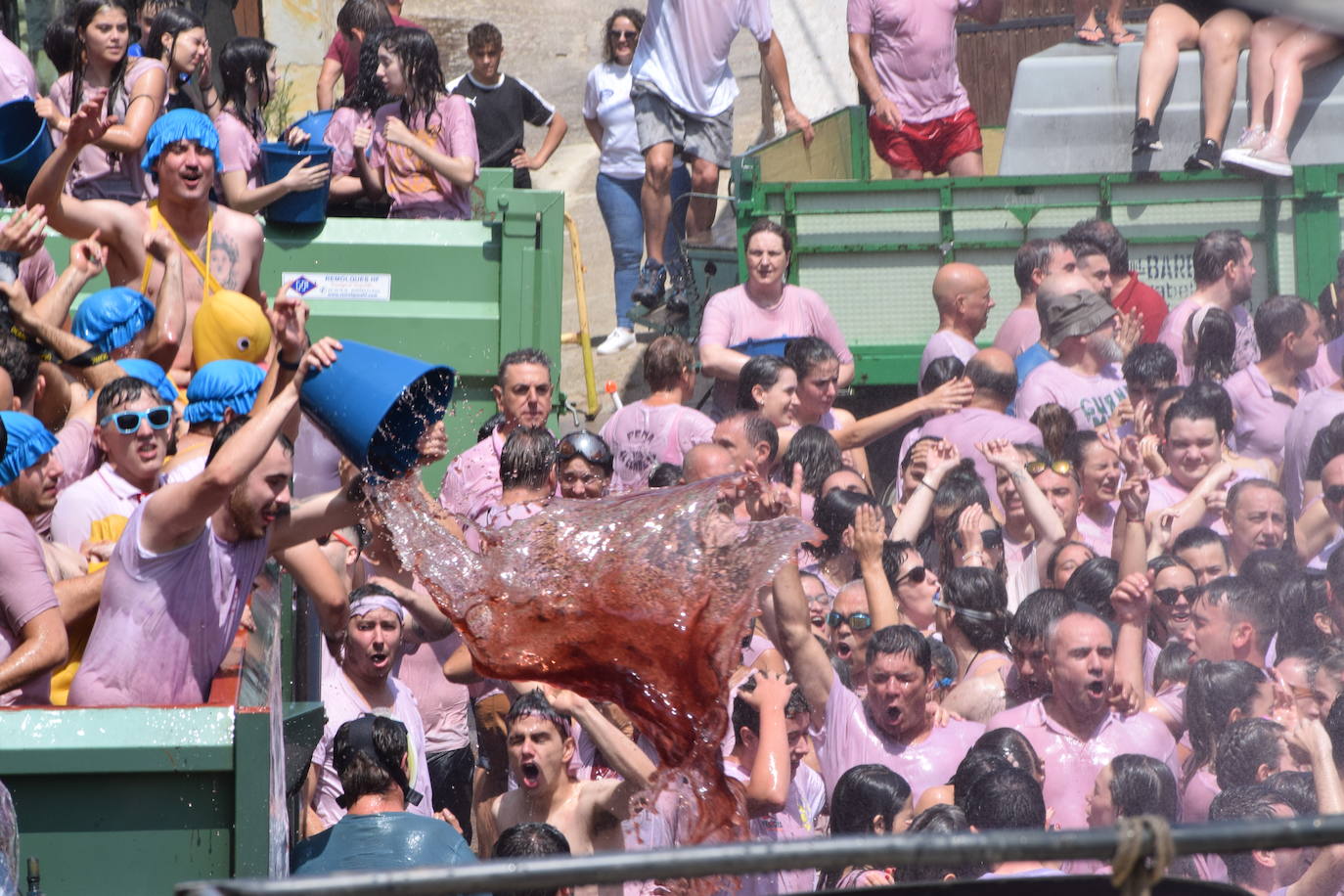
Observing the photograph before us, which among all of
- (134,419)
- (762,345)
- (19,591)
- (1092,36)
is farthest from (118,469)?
(1092,36)

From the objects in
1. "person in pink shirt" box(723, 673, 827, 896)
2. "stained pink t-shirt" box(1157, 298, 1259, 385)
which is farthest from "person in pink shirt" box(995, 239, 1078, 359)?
"person in pink shirt" box(723, 673, 827, 896)

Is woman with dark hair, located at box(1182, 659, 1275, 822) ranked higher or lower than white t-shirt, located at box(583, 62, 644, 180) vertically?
lower

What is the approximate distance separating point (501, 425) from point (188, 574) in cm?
284

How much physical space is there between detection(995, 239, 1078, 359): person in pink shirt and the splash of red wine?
2.47 metres

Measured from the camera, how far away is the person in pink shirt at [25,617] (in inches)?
144

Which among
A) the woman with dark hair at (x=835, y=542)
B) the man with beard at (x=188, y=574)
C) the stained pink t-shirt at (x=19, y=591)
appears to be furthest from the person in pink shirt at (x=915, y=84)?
the stained pink t-shirt at (x=19, y=591)

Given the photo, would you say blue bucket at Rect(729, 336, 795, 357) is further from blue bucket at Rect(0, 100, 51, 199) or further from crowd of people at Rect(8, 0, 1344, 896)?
blue bucket at Rect(0, 100, 51, 199)

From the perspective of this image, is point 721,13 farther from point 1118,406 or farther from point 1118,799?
point 1118,799

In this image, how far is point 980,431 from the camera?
21.4ft

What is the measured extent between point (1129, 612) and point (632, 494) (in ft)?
5.41

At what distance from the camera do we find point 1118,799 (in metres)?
4.74

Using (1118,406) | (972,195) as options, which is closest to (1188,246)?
(972,195)

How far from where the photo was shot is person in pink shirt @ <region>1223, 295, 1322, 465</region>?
262 inches

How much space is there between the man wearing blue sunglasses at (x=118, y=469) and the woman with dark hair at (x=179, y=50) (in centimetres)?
273
